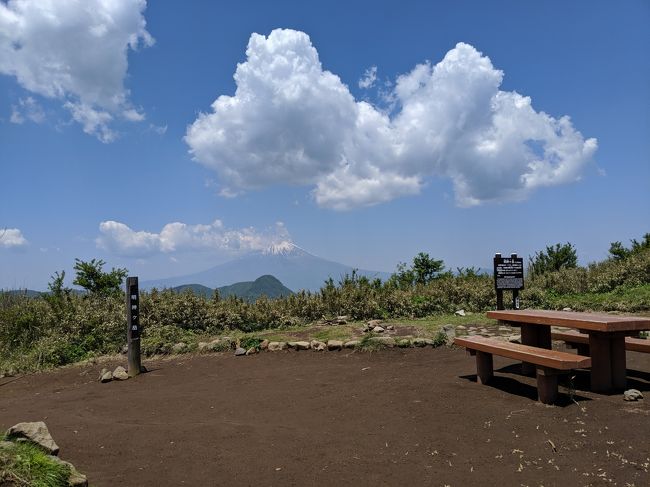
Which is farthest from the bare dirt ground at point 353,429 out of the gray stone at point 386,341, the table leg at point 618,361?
the gray stone at point 386,341

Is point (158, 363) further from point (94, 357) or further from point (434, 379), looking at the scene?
point (434, 379)

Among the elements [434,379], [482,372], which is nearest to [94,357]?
[434,379]

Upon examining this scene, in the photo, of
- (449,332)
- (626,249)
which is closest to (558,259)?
(626,249)

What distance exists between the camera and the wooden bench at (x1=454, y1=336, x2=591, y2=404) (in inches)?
179

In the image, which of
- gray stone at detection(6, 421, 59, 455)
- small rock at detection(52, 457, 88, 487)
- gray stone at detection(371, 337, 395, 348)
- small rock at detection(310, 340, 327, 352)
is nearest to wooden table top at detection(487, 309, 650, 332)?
gray stone at detection(371, 337, 395, 348)

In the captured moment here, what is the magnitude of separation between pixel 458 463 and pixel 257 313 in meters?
8.68

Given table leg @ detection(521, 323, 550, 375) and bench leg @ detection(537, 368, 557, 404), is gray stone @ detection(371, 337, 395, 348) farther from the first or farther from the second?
bench leg @ detection(537, 368, 557, 404)

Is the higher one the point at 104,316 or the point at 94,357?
the point at 104,316

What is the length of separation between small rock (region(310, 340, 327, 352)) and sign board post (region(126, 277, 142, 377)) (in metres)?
2.96

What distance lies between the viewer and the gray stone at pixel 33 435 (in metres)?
3.68

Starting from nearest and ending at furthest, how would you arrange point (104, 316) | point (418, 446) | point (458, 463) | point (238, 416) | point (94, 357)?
point (458, 463) < point (418, 446) < point (238, 416) < point (94, 357) < point (104, 316)

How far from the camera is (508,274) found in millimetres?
10266

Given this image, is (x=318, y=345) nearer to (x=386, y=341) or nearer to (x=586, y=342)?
(x=386, y=341)

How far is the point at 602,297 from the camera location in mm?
12078
